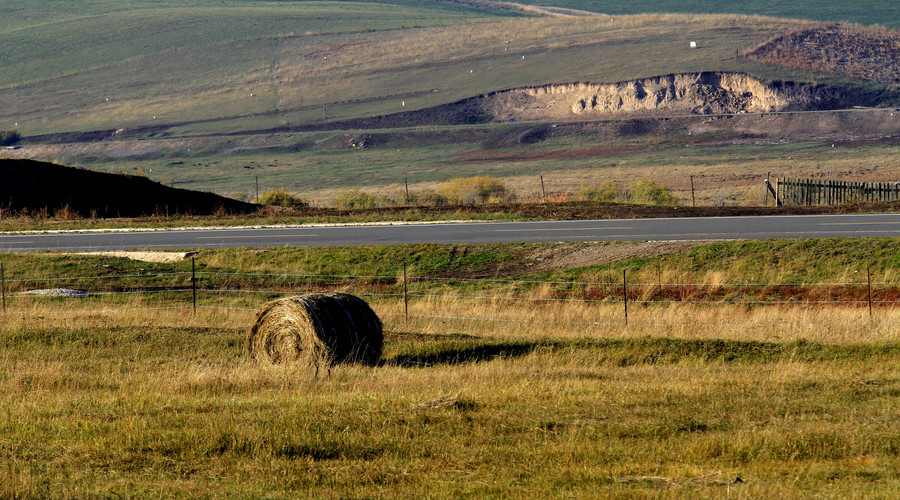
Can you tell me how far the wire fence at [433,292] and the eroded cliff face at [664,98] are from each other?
275 feet

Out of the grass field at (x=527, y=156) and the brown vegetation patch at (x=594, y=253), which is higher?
the grass field at (x=527, y=156)

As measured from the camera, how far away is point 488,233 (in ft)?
101

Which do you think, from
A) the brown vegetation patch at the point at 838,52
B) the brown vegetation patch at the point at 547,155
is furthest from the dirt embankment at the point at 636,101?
the brown vegetation patch at the point at 547,155

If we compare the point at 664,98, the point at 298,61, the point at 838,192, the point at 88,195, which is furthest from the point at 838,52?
the point at 88,195

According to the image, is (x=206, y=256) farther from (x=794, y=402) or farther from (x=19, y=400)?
(x=794, y=402)

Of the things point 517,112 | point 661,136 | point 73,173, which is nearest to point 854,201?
point 73,173

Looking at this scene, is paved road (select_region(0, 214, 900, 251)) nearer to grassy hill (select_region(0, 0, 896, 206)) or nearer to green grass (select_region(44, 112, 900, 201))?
green grass (select_region(44, 112, 900, 201))

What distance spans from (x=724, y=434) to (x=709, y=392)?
189 cm

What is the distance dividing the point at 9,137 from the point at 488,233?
300 ft

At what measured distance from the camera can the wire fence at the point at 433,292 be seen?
19.8m

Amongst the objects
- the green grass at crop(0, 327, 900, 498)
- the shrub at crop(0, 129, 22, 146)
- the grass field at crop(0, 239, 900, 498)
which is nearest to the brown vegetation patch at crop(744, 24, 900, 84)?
the shrub at crop(0, 129, 22, 146)

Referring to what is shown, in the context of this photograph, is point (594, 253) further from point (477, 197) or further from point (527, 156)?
point (527, 156)

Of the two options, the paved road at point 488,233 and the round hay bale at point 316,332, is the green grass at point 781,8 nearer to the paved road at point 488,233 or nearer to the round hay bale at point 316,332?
the paved road at point 488,233

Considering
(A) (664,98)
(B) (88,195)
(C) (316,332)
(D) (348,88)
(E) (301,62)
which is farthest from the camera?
(E) (301,62)
